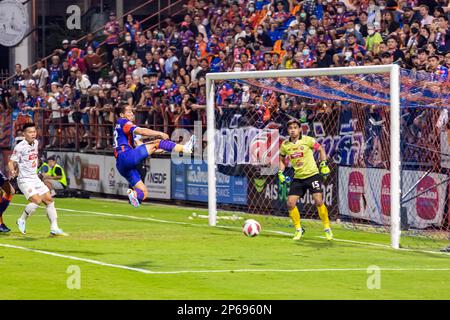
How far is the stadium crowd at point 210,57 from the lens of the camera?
26.0 metres

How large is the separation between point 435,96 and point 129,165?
630 cm

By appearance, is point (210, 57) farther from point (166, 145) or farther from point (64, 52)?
point (166, 145)

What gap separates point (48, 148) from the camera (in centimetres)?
3622

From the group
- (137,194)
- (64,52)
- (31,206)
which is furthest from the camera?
(64,52)

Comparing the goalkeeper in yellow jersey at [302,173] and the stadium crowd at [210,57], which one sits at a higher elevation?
the stadium crowd at [210,57]

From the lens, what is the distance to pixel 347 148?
80.3 feet

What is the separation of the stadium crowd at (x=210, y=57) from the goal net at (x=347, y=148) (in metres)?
0.30

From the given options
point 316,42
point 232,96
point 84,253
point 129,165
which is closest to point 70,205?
point 232,96

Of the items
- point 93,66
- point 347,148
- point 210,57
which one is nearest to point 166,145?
point 347,148

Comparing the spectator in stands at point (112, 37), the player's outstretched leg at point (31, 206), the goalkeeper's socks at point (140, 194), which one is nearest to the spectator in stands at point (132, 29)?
the spectator in stands at point (112, 37)

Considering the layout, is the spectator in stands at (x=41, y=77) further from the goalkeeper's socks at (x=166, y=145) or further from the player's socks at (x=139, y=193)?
the goalkeeper's socks at (x=166, y=145)

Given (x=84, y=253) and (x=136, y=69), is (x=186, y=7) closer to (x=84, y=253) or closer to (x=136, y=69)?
(x=136, y=69)

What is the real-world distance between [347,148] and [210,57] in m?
7.95

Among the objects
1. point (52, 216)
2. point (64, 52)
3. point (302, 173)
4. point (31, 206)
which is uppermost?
point (64, 52)
